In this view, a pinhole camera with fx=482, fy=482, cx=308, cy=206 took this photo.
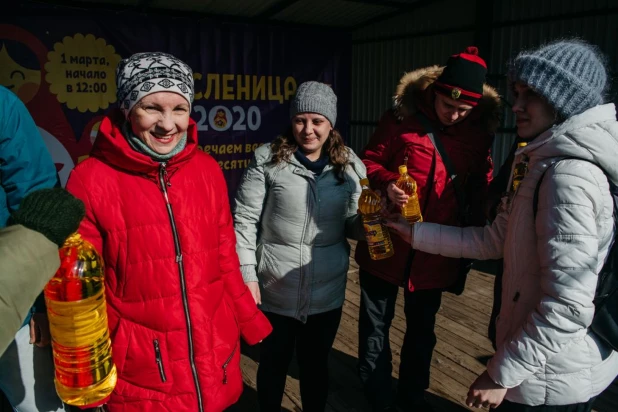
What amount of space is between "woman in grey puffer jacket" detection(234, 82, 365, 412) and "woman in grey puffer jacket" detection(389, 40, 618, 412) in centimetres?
95

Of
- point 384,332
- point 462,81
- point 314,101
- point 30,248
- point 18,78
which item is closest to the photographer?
point 30,248

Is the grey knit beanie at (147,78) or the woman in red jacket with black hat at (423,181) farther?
the woman in red jacket with black hat at (423,181)

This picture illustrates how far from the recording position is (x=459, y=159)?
2742mm

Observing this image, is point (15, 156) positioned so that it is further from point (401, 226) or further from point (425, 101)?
point (425, 101)

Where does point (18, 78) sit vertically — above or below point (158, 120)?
above

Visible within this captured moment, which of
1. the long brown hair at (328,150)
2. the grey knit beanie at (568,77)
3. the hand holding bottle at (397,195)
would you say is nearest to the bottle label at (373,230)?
the hand holding bottle at (397,195)

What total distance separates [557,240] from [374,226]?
1091 millimetres

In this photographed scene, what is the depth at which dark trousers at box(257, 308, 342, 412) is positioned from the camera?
2.51 meters

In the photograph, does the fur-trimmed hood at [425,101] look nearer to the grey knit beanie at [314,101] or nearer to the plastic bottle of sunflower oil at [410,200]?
the plastic bottle of sunflower oil at [410,200]

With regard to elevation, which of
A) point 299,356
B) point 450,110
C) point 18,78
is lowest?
point 299,356

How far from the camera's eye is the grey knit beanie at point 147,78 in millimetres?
1702

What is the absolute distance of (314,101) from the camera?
2.42 meters

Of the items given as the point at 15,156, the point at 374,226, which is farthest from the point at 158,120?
the point at 374,226

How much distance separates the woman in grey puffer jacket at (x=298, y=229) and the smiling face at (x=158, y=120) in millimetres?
697
